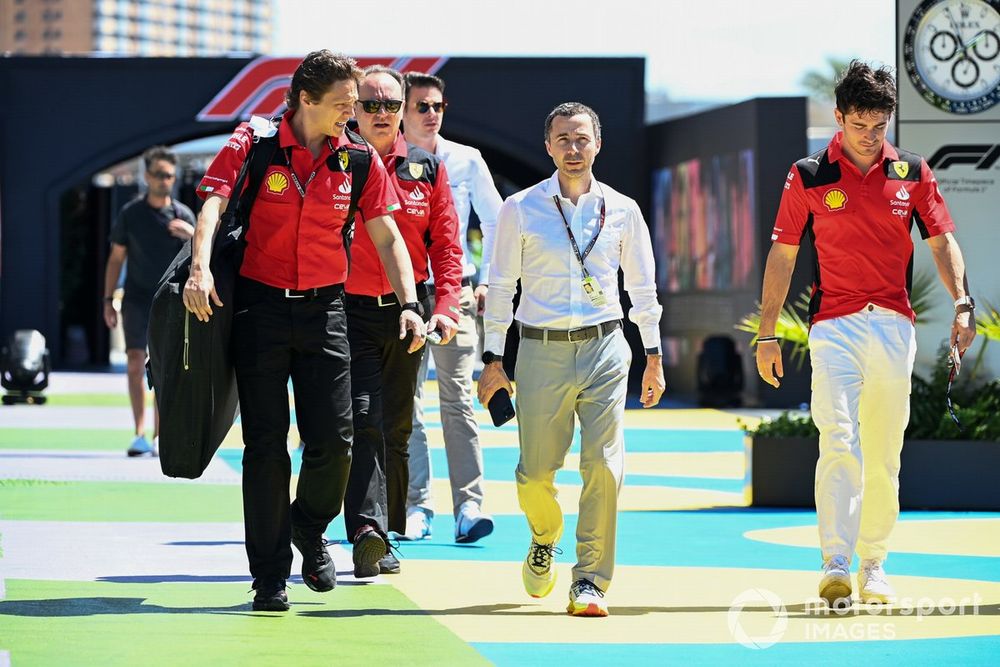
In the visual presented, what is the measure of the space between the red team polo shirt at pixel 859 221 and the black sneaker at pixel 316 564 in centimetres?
222

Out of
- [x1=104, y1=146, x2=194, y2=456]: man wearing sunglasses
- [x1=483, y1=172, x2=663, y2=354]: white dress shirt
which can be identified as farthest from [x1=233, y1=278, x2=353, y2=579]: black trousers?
[x1=104, y1=146, x2=194, y2=456]: man wearing sunglasses

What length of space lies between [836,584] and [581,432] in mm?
1148

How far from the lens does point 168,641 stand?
20.0 feet

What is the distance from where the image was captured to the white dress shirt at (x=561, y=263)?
6984 mm

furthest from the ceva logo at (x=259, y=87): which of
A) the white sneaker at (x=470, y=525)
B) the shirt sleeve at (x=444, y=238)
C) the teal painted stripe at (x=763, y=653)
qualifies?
the teal painted stripe at (x=763, y=653)

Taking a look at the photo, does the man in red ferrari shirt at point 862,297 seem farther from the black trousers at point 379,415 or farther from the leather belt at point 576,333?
the black trousers at point 379,415

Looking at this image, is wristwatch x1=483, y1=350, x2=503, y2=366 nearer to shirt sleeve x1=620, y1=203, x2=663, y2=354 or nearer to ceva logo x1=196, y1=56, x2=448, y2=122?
shirt sleeve x1=620, y1=203, x2=663, y2=354

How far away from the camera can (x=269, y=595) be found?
6.75m

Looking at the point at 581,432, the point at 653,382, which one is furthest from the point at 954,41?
the point at 581,432

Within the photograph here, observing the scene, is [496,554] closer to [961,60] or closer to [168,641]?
[168,641]

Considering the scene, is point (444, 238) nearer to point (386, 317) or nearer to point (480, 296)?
point (386, 317)

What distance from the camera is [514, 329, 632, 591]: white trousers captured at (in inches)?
271

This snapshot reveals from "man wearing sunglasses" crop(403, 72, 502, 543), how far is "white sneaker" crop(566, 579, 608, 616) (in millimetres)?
2115

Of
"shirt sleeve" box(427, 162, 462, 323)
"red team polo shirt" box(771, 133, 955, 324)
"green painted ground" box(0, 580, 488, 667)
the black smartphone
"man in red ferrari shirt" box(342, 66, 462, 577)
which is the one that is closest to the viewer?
"green painted ground" box(0, 580, 488, 667)
